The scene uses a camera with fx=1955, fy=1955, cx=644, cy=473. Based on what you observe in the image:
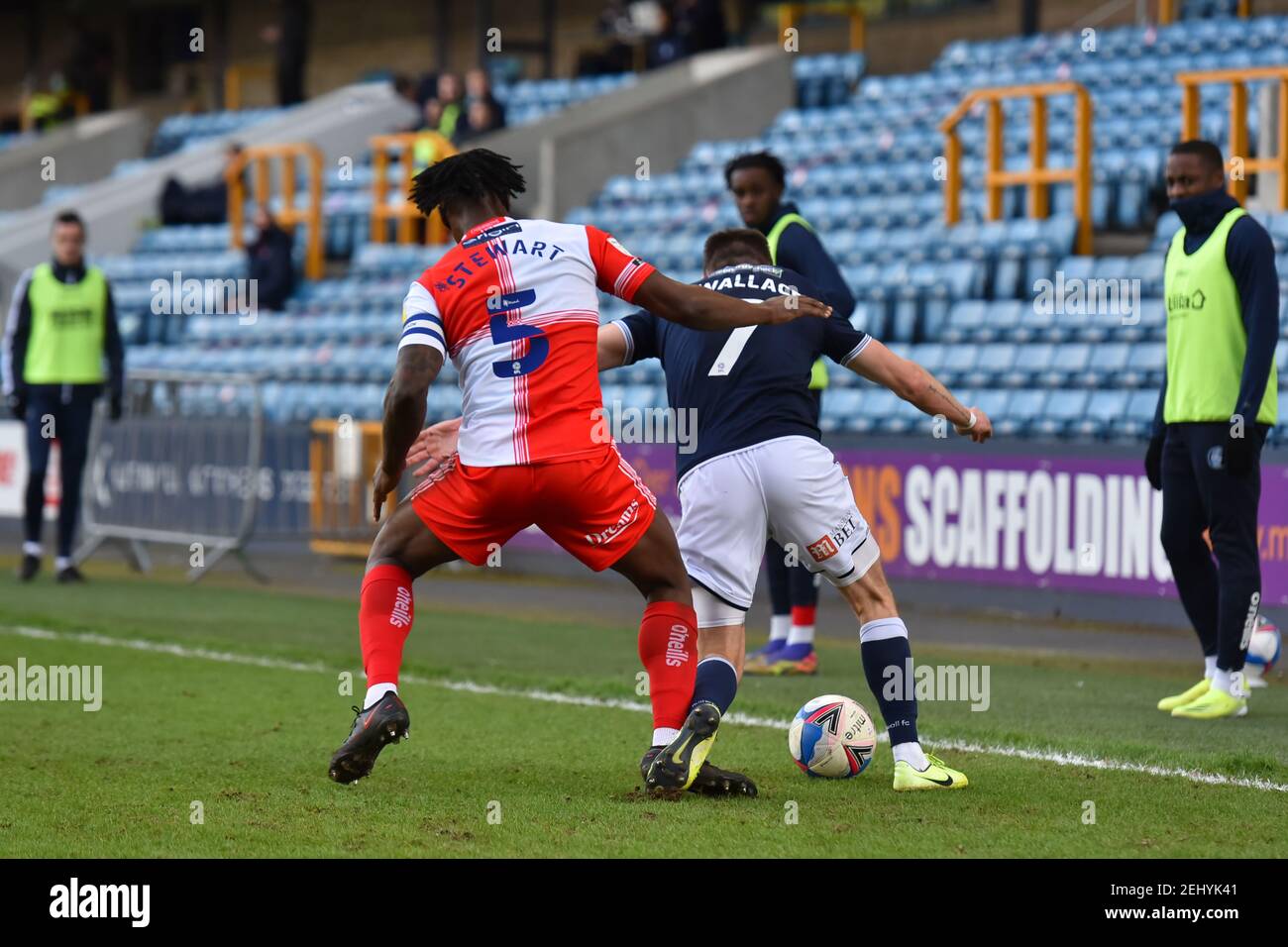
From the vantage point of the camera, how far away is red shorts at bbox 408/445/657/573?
19.5ft

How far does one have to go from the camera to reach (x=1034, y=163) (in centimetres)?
1524

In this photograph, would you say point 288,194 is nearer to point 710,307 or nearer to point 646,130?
point 646,130

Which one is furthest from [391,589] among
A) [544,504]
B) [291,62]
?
[291,62]

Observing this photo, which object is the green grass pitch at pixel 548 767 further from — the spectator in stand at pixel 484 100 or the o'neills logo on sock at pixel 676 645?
the spectator in stand at pixel 484 100

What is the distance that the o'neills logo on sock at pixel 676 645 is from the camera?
242 inches

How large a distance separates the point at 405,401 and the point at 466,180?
80cm

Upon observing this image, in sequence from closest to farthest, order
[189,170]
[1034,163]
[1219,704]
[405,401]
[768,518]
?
[405,401] < [768,518] < [1219,704] < [1034,163] < [189,170]

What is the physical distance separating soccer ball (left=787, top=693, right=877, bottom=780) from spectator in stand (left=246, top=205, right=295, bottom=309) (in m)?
15.9

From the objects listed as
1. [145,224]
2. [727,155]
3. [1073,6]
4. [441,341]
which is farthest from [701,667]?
[145,224]

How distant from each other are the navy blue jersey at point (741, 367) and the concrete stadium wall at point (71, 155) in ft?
86.3

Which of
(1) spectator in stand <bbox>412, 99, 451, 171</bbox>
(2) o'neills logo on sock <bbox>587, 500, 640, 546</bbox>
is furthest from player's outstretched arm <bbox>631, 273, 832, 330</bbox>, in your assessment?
(1) spectator in stand <bbox>412, 99, 451, 171</bbox>

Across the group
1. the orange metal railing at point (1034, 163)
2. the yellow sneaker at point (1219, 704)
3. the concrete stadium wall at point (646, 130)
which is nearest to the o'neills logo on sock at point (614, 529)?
the yellow sneaker at point (1219, 704)

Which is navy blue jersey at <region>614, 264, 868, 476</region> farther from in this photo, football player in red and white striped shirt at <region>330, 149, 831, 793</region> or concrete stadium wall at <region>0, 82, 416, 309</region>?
concrete stadium wall at <region>0, 82, 416, 309</region>

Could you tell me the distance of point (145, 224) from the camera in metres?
26.6
